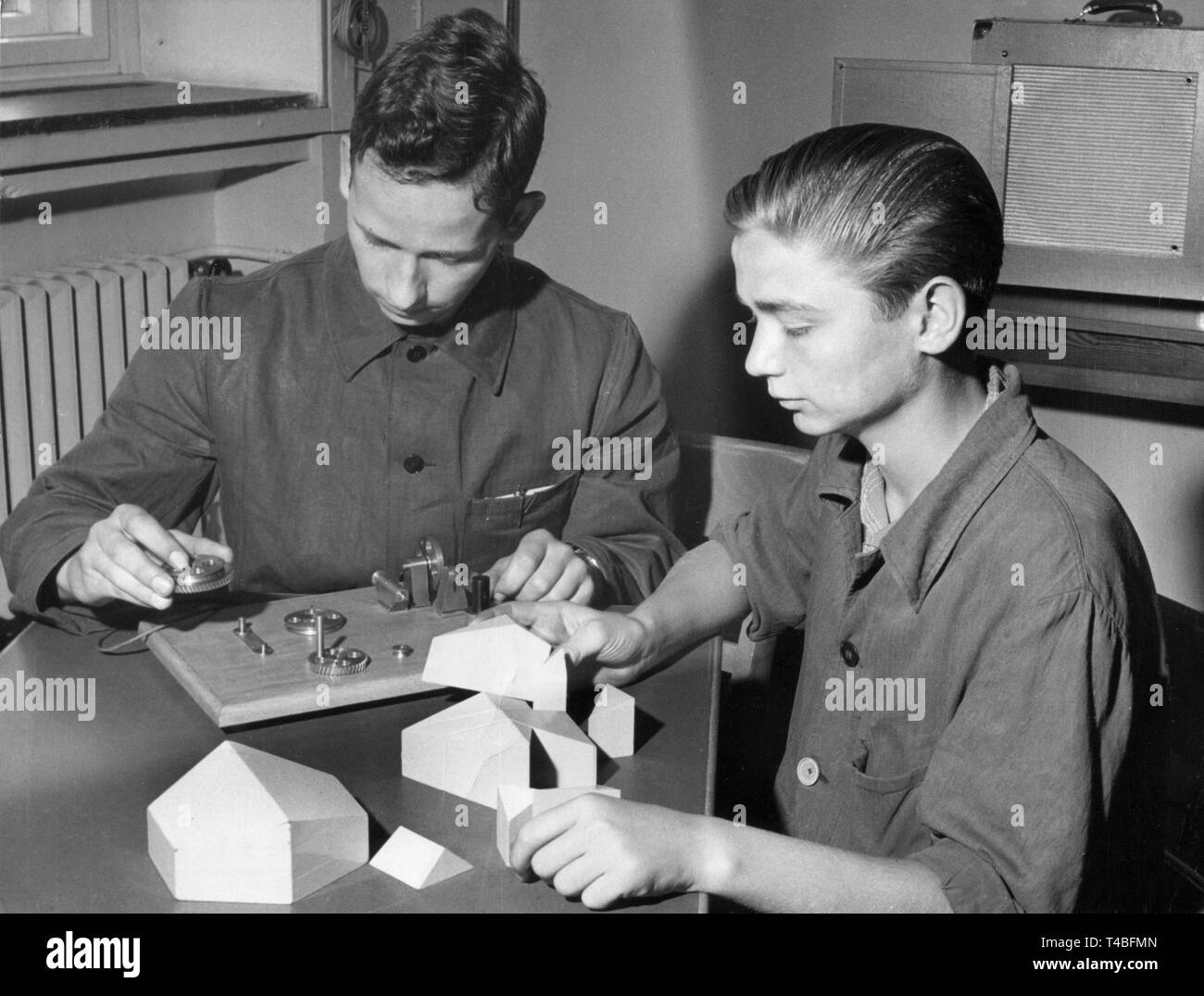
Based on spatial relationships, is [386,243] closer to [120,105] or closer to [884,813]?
[884,813]

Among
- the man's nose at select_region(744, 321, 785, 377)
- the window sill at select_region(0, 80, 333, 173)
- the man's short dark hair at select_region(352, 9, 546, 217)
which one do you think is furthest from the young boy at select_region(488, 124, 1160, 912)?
the window sill at select_region(0, 80, 333, 173)

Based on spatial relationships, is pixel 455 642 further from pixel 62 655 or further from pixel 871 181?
pixel 871 181

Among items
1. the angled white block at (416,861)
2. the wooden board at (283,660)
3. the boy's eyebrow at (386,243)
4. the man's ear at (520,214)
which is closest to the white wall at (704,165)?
the man's ear at (520,214)

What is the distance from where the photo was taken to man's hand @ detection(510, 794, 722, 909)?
121 cm

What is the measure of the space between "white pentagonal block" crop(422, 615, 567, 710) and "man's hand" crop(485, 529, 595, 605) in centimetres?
29

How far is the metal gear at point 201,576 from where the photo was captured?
1.55 m

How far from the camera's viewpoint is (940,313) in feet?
5.02

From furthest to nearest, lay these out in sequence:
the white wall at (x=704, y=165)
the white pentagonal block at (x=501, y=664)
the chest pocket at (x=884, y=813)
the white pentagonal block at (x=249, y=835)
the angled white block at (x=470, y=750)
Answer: the white wall at (x=704, y=165) < the chest pocket at (x=884, y=813) < the white pentagonal block at (x=501, y=664) < the angled white block at (x=470, y=750) < the white pentagonal block at (x=249, y=835)

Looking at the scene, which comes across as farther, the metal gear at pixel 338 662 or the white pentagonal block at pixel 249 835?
the metal gear at pixel 338 662

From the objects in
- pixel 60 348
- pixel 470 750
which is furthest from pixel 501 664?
pixel 60 348

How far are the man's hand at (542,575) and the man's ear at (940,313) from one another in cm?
54

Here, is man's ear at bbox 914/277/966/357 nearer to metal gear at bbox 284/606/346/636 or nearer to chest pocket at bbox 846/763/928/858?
chest pocket at bbox 846/763/928/858

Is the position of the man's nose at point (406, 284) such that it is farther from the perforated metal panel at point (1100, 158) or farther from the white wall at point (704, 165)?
the white wall at point (704, 165)

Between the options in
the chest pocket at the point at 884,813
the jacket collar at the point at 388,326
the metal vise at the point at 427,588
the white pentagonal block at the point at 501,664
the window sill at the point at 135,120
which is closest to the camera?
the white pentagonal block at the point at 501,664
